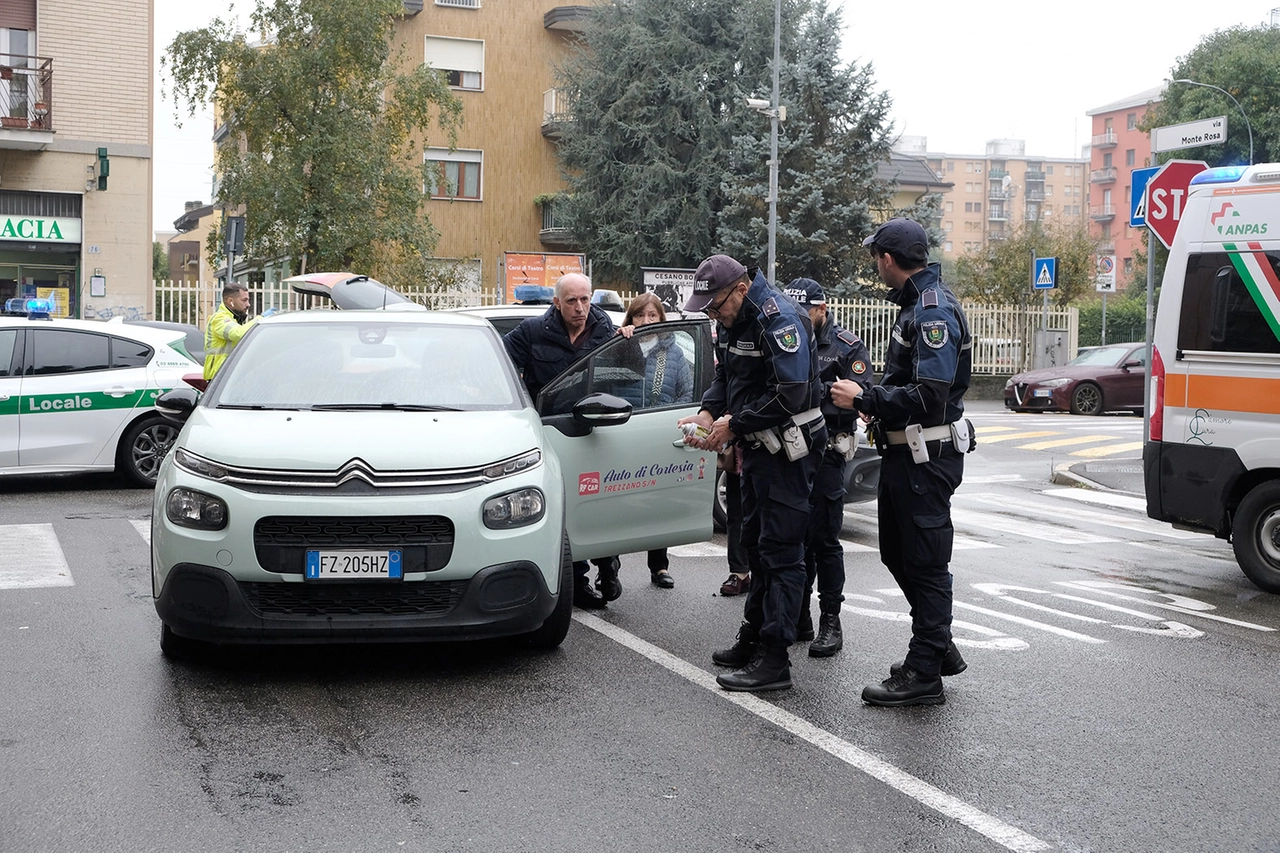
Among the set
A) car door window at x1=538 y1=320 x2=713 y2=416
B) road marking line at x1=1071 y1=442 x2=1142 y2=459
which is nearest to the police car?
car door window at x1=538 y1=320 x2=713 y2=416

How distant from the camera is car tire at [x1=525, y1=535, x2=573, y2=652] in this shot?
605 cm

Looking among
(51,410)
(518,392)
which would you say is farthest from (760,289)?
(51,410)

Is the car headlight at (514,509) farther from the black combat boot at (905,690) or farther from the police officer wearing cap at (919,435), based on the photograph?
the black combat boot at (905,690)

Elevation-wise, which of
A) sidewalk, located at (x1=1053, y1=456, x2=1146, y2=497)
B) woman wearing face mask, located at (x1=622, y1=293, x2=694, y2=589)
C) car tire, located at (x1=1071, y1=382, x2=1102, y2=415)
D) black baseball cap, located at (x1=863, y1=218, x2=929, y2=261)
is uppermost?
black baseball cap, located at (x1=863, y1=218, x2=929, y2=261)

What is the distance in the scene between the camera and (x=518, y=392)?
6578mm

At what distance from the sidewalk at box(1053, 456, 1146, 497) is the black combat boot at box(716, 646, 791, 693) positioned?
31.1 feet

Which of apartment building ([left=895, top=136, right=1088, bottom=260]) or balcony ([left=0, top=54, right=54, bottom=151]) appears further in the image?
apartment building ([left=895, top=136, right=1088, bottom=260])

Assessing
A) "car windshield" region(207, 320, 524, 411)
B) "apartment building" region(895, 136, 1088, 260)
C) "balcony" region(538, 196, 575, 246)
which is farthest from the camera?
"apartment building" region(895, 136, 1088, 260)

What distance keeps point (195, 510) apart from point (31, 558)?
12.8 feet

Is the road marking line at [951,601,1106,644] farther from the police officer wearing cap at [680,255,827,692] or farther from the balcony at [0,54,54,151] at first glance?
the balcony at [0,54,54,151]

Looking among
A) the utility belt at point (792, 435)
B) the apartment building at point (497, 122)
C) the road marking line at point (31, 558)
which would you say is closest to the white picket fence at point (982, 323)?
the apartment building at point (497, 122)

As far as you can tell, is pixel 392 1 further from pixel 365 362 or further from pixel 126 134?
pixel 365 362

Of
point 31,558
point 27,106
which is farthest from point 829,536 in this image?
point 27,106

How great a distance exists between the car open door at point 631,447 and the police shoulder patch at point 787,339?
1.38 m
